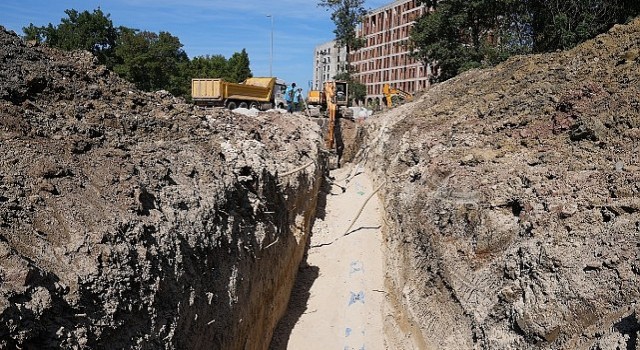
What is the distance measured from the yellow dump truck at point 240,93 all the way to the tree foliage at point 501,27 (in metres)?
8.83

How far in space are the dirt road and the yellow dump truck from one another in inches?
453

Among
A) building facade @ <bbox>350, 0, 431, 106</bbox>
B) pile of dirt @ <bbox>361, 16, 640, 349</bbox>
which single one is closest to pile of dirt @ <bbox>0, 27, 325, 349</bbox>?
pile of dirt @ <bbox>361, 16, 640, 349</bbox>

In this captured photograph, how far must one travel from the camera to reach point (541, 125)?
12.2 m

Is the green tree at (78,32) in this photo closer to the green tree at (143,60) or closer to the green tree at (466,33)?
the green tree at (143,60)

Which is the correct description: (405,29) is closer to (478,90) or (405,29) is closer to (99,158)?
(478,90)

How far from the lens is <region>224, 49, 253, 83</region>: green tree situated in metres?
50.0

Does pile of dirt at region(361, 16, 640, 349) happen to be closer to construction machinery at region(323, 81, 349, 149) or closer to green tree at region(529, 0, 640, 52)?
green tree at region(529, 0, 640, 52)

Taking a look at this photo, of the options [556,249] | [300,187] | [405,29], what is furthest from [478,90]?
[405,29]

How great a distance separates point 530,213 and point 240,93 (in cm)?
2270

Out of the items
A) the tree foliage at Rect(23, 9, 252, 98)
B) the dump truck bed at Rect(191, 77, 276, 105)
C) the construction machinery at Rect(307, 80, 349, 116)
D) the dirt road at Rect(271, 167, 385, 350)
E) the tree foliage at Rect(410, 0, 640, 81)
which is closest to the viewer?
the dirt road at Rect(271, 167, 385, 350)

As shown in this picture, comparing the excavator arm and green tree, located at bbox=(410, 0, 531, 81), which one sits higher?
green tree, located at bbox=(410, 0, 531, 81)

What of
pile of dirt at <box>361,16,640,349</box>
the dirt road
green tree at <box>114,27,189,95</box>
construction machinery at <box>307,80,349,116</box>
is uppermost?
green tree at <box>114,27,189,95</box>

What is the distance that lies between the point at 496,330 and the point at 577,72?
806 centimetres

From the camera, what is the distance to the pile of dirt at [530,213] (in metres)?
7.44
